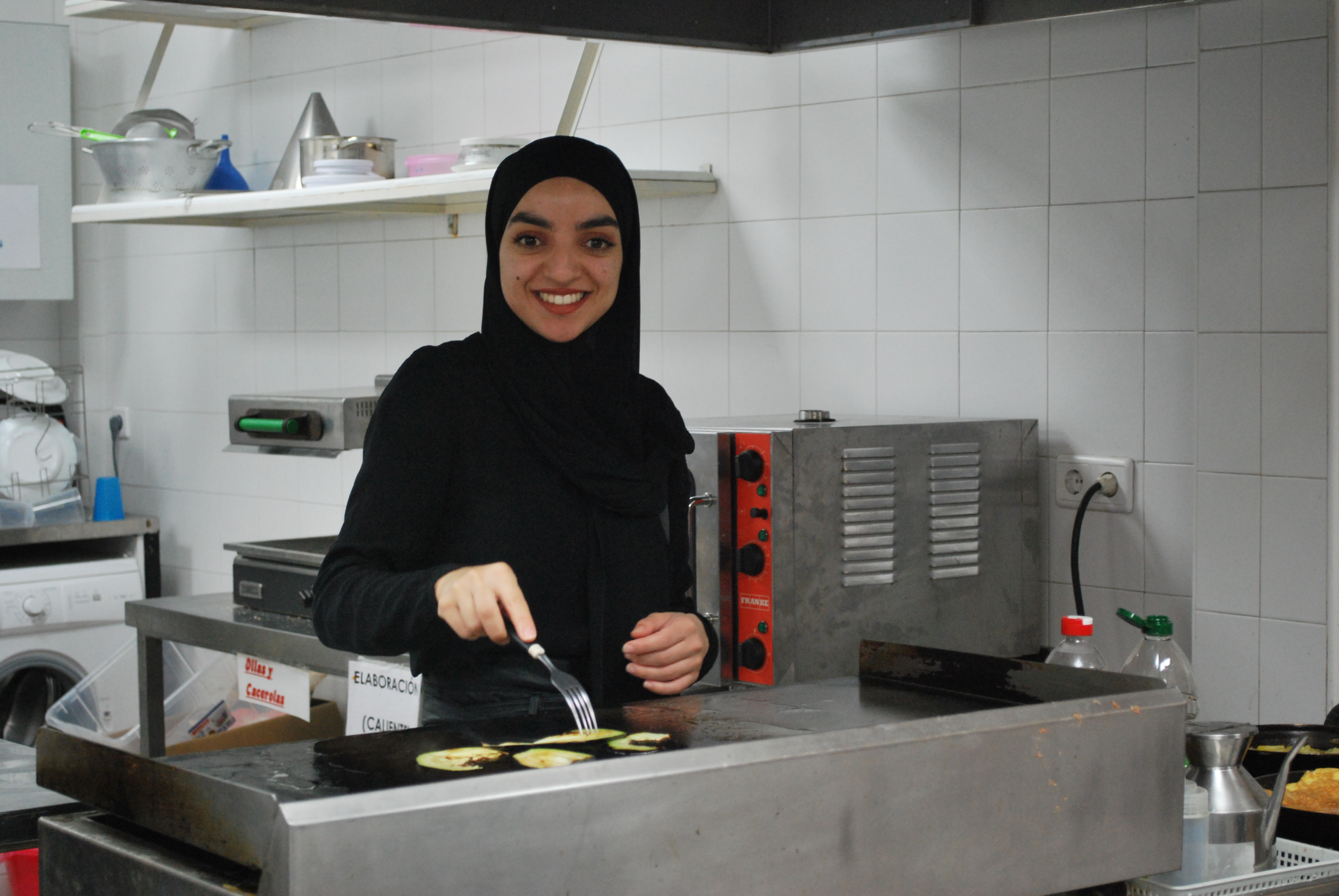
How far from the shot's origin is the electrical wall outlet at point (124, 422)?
13.5 feet

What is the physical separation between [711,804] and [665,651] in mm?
420

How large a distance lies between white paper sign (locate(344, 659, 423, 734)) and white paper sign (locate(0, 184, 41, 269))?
2.05 meters

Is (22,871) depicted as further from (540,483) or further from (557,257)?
(557,257)

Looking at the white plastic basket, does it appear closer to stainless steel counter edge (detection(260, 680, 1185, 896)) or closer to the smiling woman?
stainless steel counter edge (detection(260, 680, 1185, 896))

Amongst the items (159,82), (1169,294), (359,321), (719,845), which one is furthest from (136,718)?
(719,845)

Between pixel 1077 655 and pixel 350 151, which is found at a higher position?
pixel 350 151

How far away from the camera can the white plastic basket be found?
1191mm

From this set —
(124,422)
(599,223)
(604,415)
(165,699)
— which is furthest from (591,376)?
(124,422)

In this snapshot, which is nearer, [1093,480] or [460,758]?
[460,758]

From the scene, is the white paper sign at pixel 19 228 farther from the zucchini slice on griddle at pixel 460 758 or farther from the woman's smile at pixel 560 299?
the zucchini slice on griddle at pixel 460 758

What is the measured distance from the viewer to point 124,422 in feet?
13.5

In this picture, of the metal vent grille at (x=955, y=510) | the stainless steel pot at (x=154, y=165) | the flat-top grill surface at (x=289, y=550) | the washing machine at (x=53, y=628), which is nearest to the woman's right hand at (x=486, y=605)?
the metal vent grille at (x=955, y=510)

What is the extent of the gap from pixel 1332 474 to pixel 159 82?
10.8ft

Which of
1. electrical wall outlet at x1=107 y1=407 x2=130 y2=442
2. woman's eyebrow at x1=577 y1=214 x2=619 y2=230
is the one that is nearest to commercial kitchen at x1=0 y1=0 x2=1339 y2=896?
woman's eyebrow at x1=577 y1=214 x2=619 y2=230
